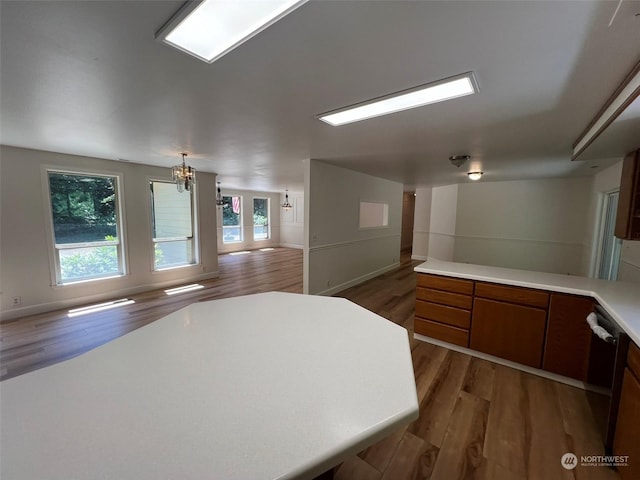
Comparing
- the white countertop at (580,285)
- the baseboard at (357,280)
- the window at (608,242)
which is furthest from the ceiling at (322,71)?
the baseboard at (357,280)

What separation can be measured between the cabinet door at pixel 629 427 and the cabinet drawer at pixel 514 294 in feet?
2.93

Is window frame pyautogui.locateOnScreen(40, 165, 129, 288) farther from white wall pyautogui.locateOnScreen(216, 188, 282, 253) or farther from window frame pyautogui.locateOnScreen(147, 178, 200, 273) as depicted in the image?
white wall pyautogui.locateOnScreen(216, 188, 282, 253)


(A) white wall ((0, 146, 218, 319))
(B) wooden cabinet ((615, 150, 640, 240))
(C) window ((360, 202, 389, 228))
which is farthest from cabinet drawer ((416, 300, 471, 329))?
(A) white wall ((0, 146, 218, 319))

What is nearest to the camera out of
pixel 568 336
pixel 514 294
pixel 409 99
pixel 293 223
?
pixel 409 99

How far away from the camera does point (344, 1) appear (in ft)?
3.36

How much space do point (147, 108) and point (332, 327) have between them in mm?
2263

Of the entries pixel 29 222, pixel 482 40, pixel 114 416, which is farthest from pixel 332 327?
pixel 29 222

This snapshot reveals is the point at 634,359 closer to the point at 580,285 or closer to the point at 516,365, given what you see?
the point at 580,285

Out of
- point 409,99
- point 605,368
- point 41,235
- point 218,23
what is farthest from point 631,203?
point 41,235

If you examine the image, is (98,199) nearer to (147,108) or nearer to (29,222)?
(29,222)

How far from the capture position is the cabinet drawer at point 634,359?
4.52 ft

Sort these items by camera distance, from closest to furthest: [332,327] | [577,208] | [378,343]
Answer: [378,343] < [332,327] < [577,208]

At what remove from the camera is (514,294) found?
248cm

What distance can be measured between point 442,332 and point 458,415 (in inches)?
42.6
